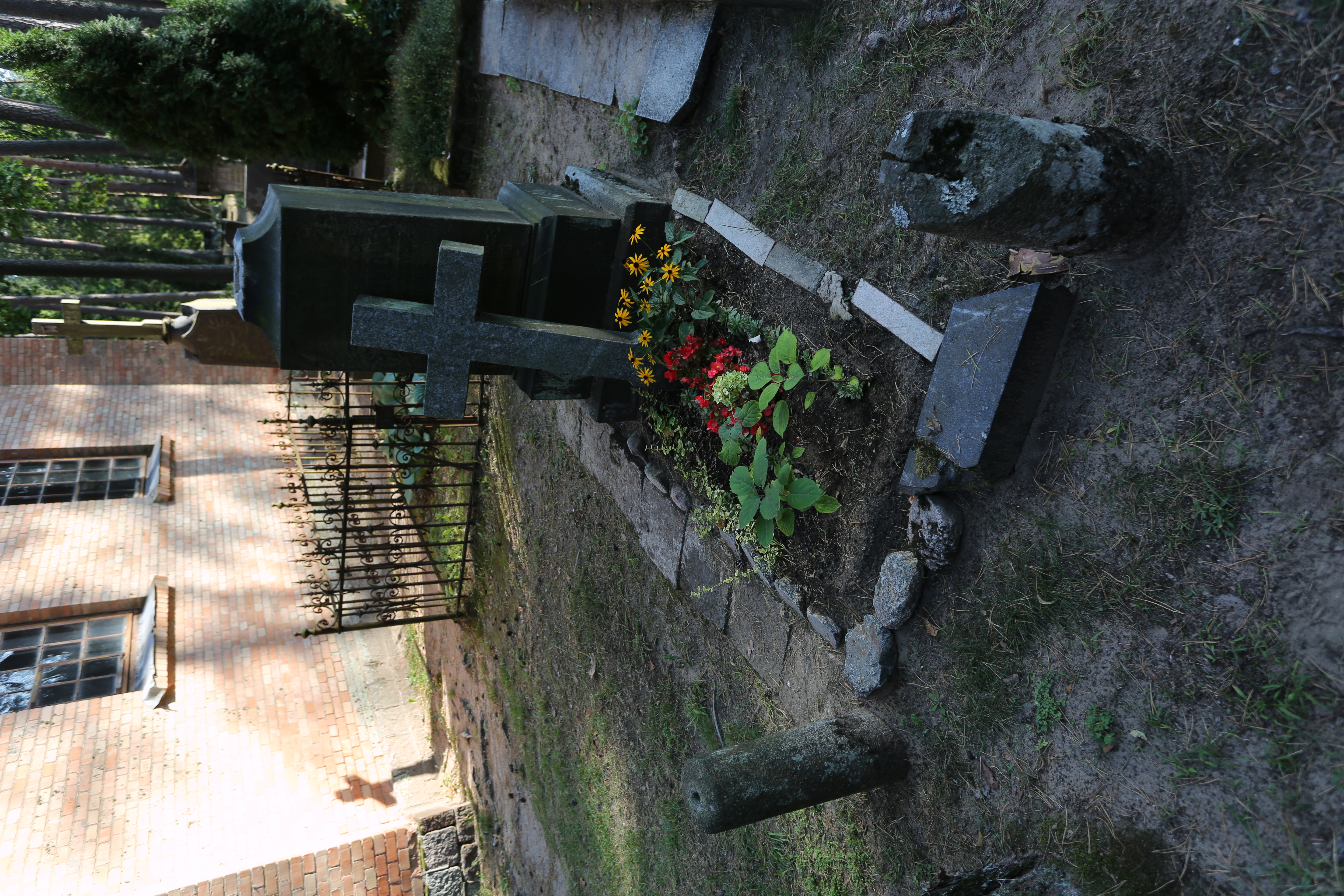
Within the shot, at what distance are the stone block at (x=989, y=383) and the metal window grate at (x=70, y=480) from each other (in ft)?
32.6

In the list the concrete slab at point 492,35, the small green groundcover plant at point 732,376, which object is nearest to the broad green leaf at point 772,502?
the small green groundcover plant at point 732,376

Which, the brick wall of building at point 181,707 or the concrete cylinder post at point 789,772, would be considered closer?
the concrete cylinder post at point 789,772

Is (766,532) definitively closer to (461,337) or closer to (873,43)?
(461,337)

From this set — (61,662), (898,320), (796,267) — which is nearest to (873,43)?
(796,267)

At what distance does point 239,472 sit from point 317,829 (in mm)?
5008

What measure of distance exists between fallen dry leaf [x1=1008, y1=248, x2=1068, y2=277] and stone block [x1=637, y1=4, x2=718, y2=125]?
73.9 inches

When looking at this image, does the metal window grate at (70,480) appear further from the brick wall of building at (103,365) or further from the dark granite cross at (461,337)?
the dark granite cross at (461,337)

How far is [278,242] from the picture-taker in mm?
2811

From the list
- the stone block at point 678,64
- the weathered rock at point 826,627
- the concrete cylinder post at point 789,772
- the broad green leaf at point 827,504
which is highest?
the stone block at point 678,64

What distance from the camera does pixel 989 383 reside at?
212 cm

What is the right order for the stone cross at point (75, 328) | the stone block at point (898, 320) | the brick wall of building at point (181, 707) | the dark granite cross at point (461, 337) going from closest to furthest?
the stone block at point (898, 320), the dark granite cross at point (461, 337), the brick wall of building at point (181, 707), the stone cross at point (75, 328)

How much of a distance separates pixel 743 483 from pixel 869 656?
0.80m

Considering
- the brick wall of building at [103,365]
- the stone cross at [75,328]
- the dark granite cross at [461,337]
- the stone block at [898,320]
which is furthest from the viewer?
the brick wall of building at [103,365]

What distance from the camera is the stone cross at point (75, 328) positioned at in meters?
9.16
